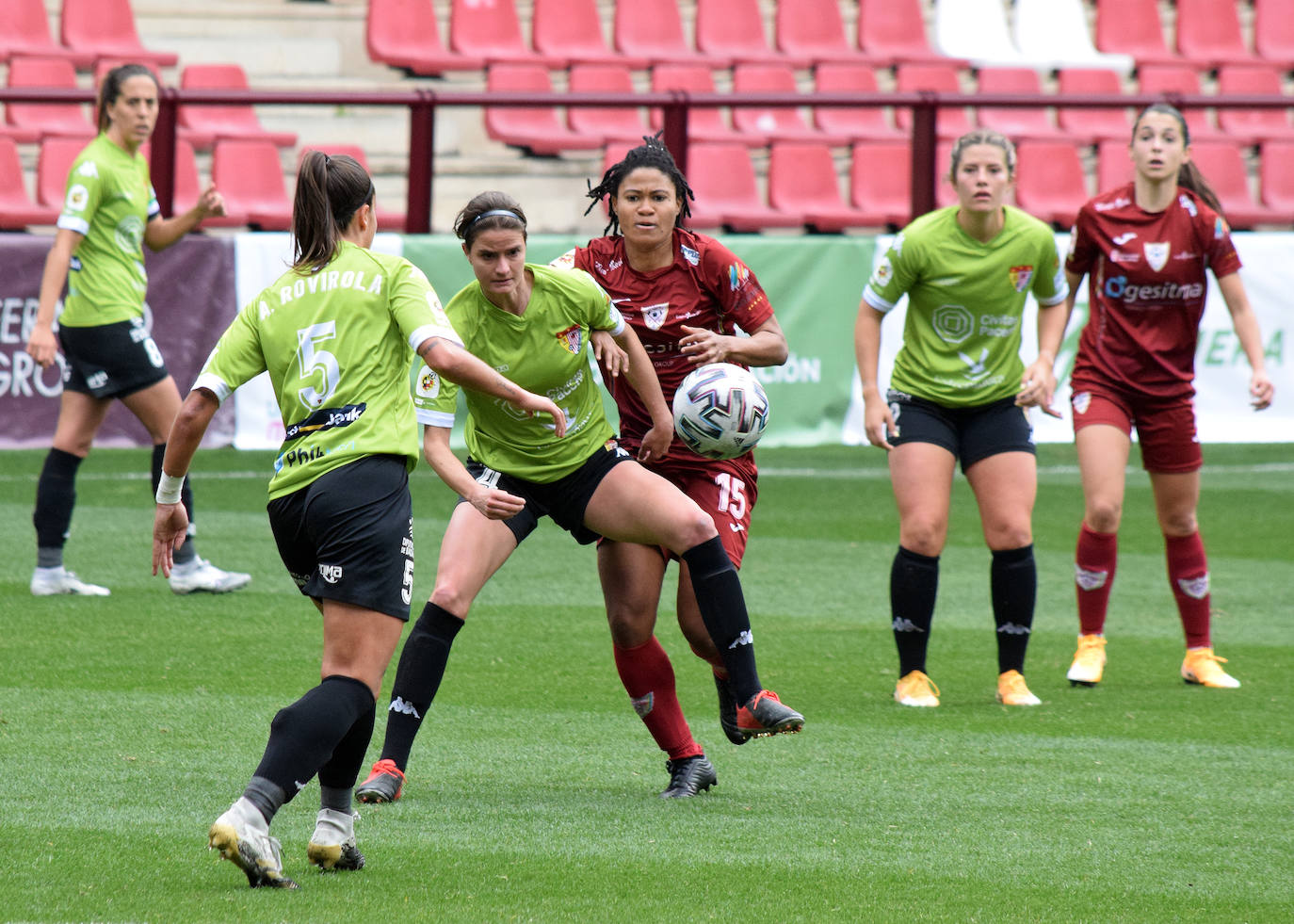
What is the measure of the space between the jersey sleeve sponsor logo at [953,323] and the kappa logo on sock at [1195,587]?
1.47 meters

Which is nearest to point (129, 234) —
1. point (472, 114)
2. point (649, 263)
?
point (649, 263)

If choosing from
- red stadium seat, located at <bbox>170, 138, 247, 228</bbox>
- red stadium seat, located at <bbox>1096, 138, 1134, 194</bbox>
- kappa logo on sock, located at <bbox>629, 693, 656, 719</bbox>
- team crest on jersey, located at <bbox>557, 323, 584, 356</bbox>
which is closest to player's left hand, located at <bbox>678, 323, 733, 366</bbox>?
team crest on jersey, located at <bbox>557, 323, 584, 356</bbox>

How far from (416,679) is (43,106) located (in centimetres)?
1144

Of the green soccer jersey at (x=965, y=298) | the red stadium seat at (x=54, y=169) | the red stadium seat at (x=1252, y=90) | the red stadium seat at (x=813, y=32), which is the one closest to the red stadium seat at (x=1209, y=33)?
the red stadium seat at (x=1252, y=90)

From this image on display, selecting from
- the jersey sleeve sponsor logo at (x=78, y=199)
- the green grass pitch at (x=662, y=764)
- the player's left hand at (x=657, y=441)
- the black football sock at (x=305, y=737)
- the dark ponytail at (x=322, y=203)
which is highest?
the dark ponytail at (x=322, y=203)

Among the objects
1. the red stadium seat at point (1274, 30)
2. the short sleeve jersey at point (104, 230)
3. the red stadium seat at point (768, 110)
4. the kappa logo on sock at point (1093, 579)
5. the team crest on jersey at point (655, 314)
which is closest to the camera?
the team crest on jersey at point (655, 314)

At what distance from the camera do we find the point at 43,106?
49.5 ft

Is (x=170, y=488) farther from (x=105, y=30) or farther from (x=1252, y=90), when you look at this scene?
(x=1252, y=90)

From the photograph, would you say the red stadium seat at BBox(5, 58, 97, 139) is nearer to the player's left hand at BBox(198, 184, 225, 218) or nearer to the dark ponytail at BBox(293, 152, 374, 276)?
the player's left hand at BBox(198, 184, 225, 218)

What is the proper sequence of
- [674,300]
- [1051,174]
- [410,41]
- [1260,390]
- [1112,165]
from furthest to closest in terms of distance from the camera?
[1112,165], [1051,174], [410,41], [1260,390], [674,300]

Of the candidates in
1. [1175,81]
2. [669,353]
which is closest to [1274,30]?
[1175,81]

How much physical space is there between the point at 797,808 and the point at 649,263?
172 cm

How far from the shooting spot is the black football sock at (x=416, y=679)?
5.14 m

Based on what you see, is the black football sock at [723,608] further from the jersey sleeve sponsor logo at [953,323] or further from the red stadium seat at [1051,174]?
the red stadium seat at [1051,174]
